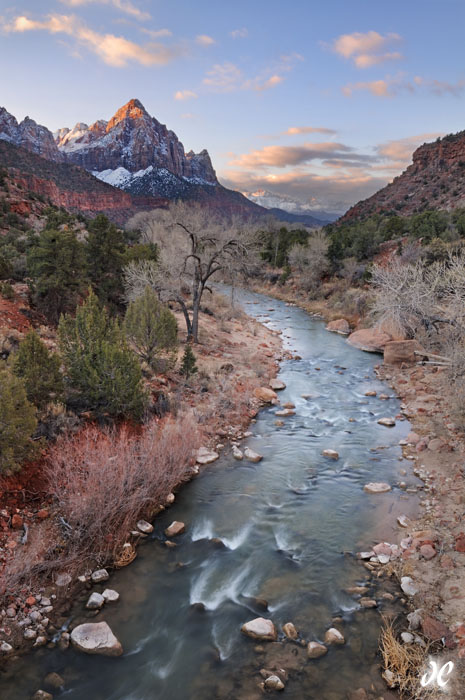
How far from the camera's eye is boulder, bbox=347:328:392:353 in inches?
973

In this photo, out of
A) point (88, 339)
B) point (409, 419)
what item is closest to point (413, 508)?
point (409, 419)

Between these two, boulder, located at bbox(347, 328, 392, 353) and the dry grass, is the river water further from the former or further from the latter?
boulder, located at bbox(347, 328, 392, 353)

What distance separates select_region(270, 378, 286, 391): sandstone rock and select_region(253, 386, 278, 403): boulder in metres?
1.03

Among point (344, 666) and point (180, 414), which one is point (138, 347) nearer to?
point (180, 414)

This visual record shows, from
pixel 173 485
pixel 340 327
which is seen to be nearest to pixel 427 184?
pixel 340 327

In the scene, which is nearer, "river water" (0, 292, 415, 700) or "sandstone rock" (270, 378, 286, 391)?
"river water" (0, 292, 415, 700)

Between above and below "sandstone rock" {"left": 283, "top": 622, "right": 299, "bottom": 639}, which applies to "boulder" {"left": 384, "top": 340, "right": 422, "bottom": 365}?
above

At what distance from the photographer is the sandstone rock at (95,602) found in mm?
6738

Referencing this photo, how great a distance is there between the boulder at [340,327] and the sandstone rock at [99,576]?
25.1 meters

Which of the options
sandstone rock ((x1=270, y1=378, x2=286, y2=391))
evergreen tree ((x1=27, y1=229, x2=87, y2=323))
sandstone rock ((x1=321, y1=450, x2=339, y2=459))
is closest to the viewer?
sandstone rock ((x1=321, y1=450, x2=339, y2=459))

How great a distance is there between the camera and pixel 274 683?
5.58m

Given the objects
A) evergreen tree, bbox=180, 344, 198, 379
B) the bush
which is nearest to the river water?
evergreen tree, bbox=180, 344, 198, 379

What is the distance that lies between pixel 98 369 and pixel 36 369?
1.54 meters

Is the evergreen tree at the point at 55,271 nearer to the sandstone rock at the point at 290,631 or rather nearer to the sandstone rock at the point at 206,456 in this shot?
the sandstone rock at the point at 206,456
